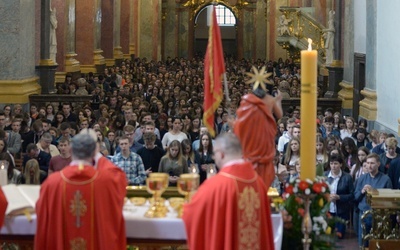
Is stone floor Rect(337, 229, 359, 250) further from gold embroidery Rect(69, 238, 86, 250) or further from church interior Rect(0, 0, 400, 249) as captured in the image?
gold embroidery Rect(69, 238, 86, 250)

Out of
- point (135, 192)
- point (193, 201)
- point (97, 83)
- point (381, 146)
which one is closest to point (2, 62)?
point (97, 83)

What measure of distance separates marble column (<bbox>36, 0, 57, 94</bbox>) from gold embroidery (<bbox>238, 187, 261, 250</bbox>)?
61.8 feet

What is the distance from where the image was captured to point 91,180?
25.6 feet

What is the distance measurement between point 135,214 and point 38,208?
85cm

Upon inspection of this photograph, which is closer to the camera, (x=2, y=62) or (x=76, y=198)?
(x=76, y=198)

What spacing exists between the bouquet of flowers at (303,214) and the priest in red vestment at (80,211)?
4.63 feet

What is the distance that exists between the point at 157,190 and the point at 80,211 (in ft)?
2.23

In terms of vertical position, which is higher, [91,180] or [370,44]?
[370,44]

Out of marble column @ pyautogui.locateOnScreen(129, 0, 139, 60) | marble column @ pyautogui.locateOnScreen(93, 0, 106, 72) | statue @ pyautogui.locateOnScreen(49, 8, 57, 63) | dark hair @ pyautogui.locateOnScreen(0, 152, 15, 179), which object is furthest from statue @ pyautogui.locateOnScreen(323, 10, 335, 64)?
marble column @ pyautogui.locateOnScreen(129, 0, 139, 60)

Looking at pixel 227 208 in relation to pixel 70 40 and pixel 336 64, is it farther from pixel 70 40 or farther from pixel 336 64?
pixel 70 40

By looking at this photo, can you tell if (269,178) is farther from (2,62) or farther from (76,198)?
(2,62)

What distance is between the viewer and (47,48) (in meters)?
27.1

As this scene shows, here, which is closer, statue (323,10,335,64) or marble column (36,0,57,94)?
marble column (36,0,57,94)

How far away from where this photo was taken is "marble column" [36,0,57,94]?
85.2 ft
